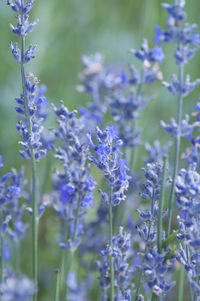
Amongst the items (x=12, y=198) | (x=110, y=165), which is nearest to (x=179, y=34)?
(x=110, y=165)

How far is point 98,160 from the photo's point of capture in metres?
1.51

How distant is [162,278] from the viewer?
1424 millimetres

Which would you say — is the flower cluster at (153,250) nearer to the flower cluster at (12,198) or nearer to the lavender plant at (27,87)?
the lavender plant at (27,87)

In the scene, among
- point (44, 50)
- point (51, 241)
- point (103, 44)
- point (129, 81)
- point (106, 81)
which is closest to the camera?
point (129, 81)

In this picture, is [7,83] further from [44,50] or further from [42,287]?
[42,287]

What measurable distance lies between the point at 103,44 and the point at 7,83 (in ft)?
3.73

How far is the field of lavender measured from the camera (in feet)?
4.78

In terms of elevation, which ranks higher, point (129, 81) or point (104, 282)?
point (129, 81)

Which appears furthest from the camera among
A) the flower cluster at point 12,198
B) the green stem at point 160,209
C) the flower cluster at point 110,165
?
the flower cluster at point 12,198

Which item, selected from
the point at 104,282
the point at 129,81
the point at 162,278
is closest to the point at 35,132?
the point at 162,278

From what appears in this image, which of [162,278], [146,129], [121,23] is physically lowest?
[162,278]

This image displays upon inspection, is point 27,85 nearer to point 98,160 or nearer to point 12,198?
point 98,160

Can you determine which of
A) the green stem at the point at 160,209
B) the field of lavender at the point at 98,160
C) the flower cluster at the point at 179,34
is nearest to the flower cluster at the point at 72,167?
the field of lavender at the point at 98,160

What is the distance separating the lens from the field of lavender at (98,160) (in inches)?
57.4
